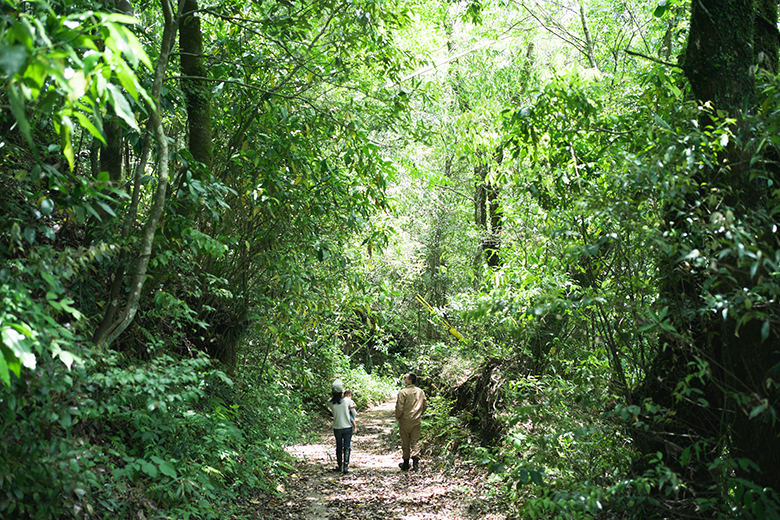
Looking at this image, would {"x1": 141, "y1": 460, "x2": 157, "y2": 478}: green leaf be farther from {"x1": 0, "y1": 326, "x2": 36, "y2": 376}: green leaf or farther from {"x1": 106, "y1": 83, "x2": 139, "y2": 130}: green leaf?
{"x1": 106, "y1": 83, "x2": 139, "y2": 130}: green leaf

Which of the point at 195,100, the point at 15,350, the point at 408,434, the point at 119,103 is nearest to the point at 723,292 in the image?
the point at 119,103

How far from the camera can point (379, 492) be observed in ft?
26.5

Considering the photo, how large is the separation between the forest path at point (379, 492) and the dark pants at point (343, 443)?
11.4 inches

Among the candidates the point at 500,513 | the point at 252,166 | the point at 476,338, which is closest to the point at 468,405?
the point at 476,338

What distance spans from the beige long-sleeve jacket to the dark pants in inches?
39.6

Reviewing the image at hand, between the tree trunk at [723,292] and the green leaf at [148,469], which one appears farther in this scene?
the green leaf at [148,469]

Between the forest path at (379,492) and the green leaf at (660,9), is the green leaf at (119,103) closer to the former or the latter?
the green leaf at (660,9)

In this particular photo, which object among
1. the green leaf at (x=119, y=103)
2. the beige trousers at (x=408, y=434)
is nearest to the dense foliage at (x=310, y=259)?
the green leaf at (x=119, y=103)

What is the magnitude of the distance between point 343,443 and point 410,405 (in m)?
1.44

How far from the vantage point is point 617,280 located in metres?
4.32

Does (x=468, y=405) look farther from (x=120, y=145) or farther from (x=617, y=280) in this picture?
(x=120, y=145)

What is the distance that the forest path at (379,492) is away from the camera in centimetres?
679

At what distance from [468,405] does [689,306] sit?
23.0ft

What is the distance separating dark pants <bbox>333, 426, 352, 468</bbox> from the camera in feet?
30.1
